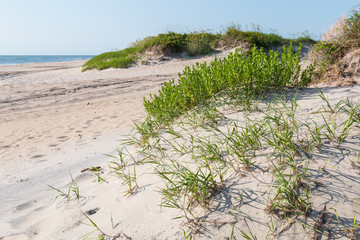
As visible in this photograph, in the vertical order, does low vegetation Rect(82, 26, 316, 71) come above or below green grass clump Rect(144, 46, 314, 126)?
above

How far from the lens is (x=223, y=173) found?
2672 millimetres

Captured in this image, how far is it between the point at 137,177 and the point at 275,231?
179cm

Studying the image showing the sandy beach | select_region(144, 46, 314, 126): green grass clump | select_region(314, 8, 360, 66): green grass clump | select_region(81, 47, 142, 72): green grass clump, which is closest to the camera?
the sandy beach

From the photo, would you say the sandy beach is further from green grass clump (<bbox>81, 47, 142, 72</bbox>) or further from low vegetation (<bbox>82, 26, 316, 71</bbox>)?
low vegetation (<bbox>82, 26, 316, 71</bbox>)

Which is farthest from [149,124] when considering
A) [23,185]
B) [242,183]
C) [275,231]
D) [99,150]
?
[275,231]

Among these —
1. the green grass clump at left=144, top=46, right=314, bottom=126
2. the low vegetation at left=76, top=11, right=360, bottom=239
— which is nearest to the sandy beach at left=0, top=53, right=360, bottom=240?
the low vegetation at left=76, top=11, right=360, bottom=239

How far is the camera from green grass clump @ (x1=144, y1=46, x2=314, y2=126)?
4867 mm

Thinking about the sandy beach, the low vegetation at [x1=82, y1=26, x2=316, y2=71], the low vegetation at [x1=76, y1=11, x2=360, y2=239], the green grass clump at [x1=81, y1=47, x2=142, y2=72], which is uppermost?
the low vegetation at [x1=82, y1=26, x2=316, y2=71]

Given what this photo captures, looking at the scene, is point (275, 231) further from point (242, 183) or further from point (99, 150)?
point (99, 150)

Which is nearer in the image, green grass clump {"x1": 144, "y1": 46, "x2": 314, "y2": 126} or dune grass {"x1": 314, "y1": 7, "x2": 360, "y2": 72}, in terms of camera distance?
green grass clump {"x1": 144, "y1": 46, "x2": 314, "y2": 126}

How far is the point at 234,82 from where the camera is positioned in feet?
16.2

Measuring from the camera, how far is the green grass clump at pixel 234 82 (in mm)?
4867

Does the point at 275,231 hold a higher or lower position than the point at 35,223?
higher

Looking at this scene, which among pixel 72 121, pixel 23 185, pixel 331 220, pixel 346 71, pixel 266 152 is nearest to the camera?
pixel 331 220
